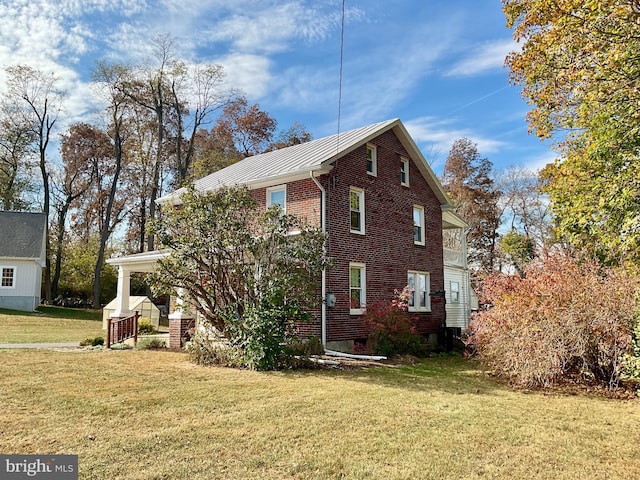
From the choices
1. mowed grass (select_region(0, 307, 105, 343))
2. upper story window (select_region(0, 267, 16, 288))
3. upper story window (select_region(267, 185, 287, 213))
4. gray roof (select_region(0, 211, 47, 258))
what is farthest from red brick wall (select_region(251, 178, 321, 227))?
upper story window (select_region(0, 267, 16, 288))

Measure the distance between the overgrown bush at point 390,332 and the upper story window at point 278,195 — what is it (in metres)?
4.30

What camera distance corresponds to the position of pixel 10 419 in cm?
613

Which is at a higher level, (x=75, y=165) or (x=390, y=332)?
(x=75, y=165)

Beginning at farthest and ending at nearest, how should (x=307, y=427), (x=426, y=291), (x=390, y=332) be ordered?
(x=426, y=291) < (x=390, y=332) < (x=307, y=427)

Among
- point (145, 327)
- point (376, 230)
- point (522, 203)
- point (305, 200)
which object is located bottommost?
point (145, 327)

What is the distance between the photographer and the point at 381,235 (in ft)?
53.5

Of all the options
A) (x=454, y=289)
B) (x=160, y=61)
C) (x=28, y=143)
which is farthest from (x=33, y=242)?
(x=454, y=289)

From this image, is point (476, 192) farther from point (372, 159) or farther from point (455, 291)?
point (372, 159)

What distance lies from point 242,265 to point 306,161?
524cm

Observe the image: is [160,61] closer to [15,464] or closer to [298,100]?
[298,100]

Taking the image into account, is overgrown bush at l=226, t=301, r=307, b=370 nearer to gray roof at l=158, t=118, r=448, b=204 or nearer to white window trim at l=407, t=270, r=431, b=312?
gray roof at l=158, t=118, r=448, b=204

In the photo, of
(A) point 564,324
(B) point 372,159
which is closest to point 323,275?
(B) point 372,159

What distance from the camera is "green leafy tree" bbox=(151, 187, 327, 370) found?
1095cm

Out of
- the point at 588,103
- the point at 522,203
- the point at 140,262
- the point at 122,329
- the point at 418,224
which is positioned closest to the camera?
the point at 588,103
